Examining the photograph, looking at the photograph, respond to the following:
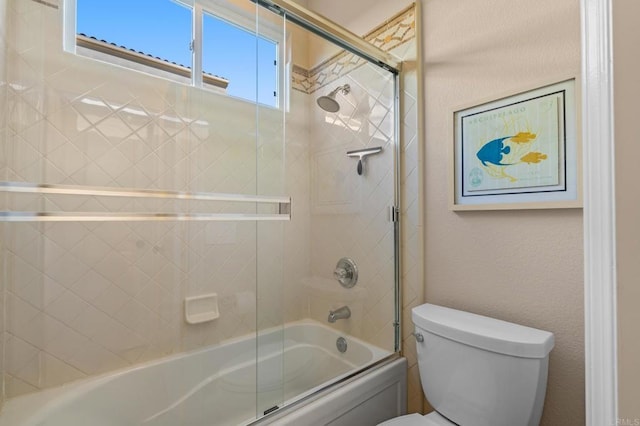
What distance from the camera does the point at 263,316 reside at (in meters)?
1.42

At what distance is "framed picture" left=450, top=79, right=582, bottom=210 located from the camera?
1.00m

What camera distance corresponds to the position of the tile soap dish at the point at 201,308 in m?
1.49

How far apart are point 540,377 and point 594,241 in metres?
0.79

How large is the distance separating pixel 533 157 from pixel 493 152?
137mm

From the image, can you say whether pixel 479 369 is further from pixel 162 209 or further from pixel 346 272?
pixel 162 209

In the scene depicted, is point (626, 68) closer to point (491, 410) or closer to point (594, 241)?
point (594, 241)

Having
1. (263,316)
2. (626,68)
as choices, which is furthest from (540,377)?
(263,316)

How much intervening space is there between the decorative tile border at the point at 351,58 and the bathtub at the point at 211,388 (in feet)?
4.41

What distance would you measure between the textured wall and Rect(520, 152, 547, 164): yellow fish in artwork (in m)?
0.19

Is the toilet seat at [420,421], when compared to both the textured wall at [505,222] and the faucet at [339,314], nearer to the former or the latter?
the textured wall at [505,222]

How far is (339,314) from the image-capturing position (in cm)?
167

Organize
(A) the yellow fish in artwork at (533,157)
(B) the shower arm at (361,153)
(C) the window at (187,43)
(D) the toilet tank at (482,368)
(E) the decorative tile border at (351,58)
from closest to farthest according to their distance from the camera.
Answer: (D) the toilet tank at (482,368) → (A) the yellow fish in artwork at (533,157) → (C) the window at (187,43) → (E) the decorative tile border at (351,58) → (B) the shower arm at (361,153)

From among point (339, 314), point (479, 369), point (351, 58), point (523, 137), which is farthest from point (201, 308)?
point (523, 137)

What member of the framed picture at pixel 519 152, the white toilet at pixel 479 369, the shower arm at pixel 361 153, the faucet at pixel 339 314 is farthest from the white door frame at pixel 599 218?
the faucet at pixel 339 314
